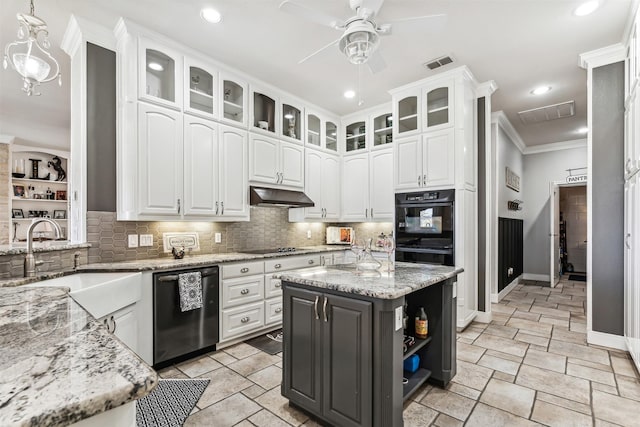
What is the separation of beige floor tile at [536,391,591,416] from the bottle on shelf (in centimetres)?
91

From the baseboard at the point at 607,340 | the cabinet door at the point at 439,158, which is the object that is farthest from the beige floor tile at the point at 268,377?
the baseboard at the point at 607,340

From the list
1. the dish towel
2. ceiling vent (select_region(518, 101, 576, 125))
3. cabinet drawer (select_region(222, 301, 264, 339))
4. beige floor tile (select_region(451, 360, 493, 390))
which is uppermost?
ceiling vent (select_region(518, 101, 576, 125))

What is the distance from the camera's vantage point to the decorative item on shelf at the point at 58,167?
648 centimetres

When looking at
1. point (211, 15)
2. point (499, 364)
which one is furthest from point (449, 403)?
point (211, 15)

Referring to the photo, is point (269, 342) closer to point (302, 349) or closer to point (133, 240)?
point (302, 349)

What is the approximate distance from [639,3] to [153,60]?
4.04 metres

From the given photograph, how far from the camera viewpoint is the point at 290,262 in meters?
3.75

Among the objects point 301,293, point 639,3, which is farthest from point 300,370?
point 639,3

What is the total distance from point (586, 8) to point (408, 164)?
2.05m

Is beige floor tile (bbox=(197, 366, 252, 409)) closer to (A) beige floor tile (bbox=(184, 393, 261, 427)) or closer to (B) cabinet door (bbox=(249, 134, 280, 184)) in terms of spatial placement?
(A) beige floor tile (bbox=(184, 393, 261, 427))

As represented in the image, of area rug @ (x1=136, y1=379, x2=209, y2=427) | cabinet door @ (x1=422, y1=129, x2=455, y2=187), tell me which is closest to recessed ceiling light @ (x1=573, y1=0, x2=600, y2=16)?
cabinet door @ (x1=422, y1=129, x2=455, y2=187)

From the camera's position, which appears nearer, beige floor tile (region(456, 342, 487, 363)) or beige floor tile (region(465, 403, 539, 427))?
beige floor tile (region(465, 403, 539, 427))

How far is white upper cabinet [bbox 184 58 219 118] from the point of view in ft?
10.2

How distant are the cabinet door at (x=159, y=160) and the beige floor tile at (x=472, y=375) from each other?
2.96 m
